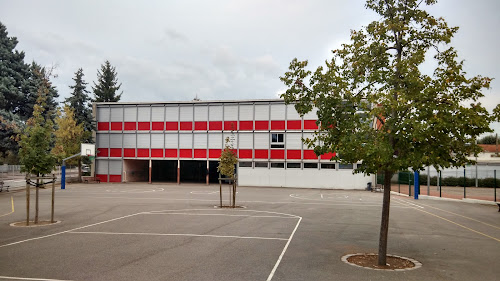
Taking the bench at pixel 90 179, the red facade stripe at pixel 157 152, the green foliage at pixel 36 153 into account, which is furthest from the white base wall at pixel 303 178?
the green foliage at pixel 36 153

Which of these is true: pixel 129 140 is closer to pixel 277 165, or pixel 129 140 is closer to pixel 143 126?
pixel 143 126

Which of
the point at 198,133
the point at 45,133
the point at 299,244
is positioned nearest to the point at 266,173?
the point at 198,133

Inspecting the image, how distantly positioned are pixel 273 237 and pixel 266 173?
33.6 m

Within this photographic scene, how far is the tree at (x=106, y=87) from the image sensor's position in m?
77.6

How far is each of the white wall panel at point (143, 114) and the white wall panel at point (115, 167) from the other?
5905 millimetres

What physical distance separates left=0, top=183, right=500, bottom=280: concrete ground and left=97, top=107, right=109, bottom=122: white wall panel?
3153cm

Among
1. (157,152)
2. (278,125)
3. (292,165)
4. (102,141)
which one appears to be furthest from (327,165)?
(102,141)

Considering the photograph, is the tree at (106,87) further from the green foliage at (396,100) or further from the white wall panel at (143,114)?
the green foliage at (396,100)

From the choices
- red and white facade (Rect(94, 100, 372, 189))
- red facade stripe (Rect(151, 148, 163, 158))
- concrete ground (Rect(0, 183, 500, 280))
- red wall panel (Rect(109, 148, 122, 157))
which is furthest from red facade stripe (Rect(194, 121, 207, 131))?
concrete ground (Rect(0, 183, 500, 280))

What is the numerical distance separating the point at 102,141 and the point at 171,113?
963cm

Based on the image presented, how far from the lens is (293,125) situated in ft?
155

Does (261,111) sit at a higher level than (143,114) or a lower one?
higher

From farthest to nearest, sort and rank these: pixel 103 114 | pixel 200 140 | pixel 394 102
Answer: pixel 103 114, pixel 200 140, pixel 394 102

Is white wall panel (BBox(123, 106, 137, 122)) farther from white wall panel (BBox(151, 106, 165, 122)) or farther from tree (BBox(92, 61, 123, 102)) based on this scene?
tree (BBox(92, 61, 123, 102))
